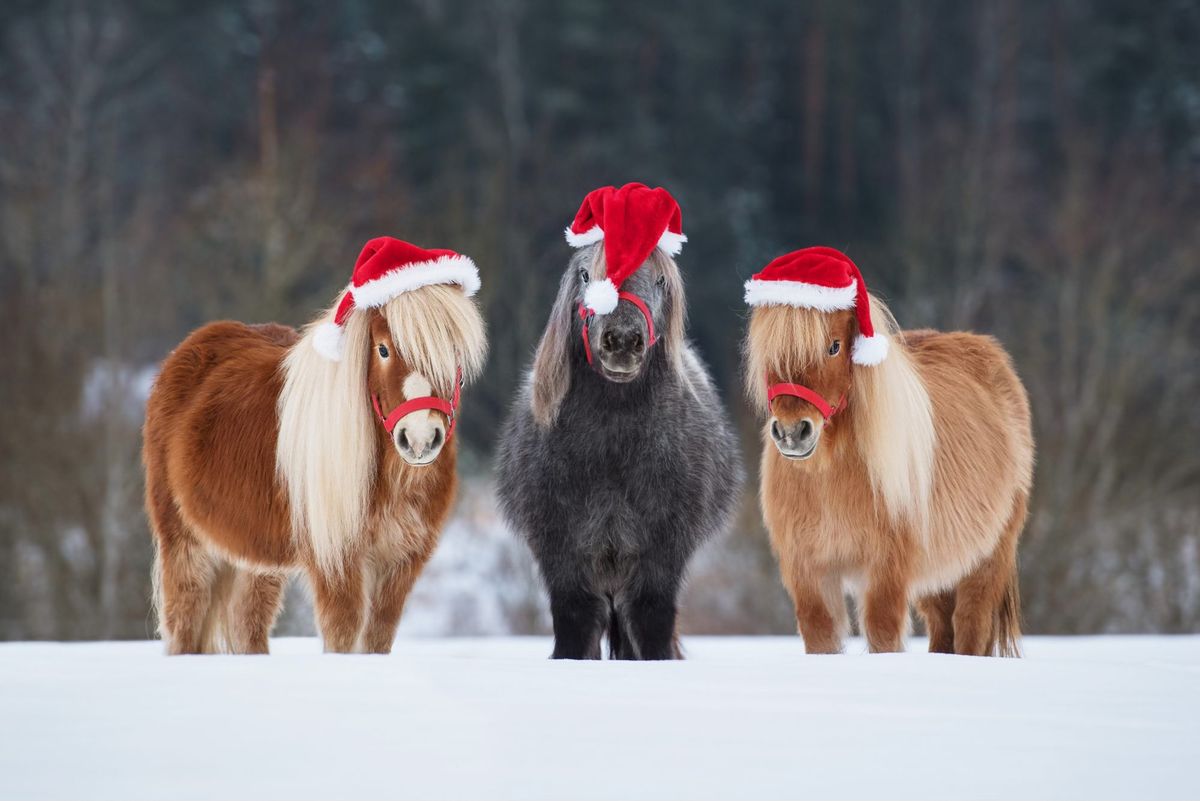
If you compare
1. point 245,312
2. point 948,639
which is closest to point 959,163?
point 245,312

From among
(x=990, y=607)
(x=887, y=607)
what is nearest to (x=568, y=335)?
(x=887, y=607)

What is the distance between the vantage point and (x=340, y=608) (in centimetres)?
466

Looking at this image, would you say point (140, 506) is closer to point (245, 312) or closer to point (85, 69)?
point (245, 312)

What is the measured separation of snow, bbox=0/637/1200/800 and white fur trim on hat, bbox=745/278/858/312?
1.22 meters

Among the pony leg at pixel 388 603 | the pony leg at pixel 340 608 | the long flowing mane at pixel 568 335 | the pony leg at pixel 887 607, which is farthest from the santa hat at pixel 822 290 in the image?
the pony leg at pixel 340 608

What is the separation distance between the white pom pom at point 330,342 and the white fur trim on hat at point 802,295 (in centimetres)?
139

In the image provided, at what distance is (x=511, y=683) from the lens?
3.92 m

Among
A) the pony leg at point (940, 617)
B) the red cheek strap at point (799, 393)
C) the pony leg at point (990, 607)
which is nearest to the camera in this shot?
the red cheek strap at point (799, 393)

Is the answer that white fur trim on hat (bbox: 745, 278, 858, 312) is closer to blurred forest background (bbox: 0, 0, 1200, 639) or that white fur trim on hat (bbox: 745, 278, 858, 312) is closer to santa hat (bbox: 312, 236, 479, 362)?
santa hat (bbox: 312, 236, 479, 362)

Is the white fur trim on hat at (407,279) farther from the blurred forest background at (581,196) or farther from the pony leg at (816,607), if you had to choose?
the blurred forest background at (581,196)

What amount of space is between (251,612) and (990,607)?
2.89 m

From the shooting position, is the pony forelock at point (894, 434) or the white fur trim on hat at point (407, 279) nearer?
the white fur trim on hat at point (407, 279)

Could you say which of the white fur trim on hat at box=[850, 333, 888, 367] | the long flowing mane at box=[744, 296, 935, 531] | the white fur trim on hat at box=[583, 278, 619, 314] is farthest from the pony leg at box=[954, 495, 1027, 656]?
the white fur trim on hat at box=[583, 278, 619, 314]

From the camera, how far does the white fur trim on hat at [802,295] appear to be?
15.9ft
